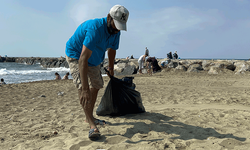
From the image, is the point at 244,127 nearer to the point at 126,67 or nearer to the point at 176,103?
the point at 176,103

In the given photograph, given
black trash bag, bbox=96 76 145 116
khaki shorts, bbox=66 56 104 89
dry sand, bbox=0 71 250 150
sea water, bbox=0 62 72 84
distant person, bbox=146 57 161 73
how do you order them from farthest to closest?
sea water, bbox=0 62 72 84
distant person, bbox=146 57 161 73
black trash bag, bbox=96 76 145 116
khaki shorts, bbox=66 56 104 89
dry sand, bbox=0 71 250 150

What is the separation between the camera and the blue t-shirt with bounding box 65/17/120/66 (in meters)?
1.89

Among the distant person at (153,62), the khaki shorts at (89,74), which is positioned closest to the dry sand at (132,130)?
the khaki shorts at (89,74)

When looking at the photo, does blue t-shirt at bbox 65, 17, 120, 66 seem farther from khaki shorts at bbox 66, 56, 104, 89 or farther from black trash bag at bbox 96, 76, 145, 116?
black trash bag at bbox 96, 76, 145, 116

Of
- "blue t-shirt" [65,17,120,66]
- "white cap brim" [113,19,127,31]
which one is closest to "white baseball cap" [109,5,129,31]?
"white cap brim" [113,19,127,31]

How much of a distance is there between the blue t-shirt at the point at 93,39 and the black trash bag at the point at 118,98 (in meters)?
0.66

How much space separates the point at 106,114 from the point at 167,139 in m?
1.19

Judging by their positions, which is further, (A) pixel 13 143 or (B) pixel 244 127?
(B) pixel 244 127

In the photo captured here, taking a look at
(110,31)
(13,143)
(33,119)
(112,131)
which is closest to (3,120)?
(33,119)

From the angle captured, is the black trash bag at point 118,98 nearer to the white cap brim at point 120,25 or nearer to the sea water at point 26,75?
the white cap brim at point 120,25

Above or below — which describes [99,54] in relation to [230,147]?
above

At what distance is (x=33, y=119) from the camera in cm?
288

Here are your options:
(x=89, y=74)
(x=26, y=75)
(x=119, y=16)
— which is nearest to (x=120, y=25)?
(x=119, y=16)

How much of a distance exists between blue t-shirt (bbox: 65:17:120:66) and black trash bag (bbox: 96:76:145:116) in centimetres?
66
